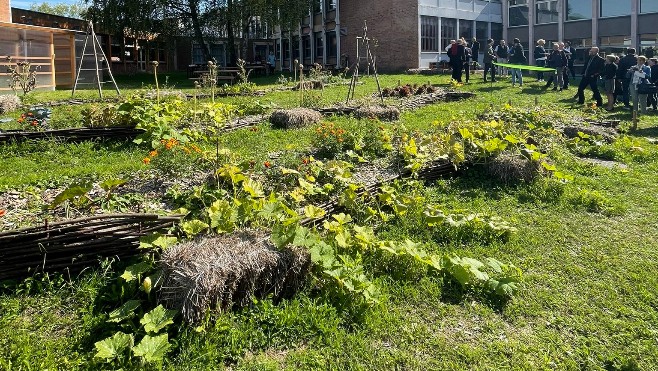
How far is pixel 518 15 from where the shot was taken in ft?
120

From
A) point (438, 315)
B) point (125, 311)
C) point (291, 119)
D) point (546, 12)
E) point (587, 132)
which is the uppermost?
point (546, 12)

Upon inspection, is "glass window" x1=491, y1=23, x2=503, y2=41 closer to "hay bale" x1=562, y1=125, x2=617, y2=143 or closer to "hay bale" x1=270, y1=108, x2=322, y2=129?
"hay bale" x1=562, y1=125, x2=617, y2=143

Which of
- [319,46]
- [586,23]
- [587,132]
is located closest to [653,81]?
[587,132]

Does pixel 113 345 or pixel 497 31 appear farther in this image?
pixel 497 31

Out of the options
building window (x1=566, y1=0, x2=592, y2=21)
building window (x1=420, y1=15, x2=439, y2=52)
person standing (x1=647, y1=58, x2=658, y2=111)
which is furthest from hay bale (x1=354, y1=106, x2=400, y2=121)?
building window (x1=566, y1=0, x2=592, y2=21)

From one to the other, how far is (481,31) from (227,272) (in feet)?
118

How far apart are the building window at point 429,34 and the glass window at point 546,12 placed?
7.81 meters

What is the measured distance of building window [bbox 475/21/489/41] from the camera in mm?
35875

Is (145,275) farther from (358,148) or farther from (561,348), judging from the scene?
(358,148)

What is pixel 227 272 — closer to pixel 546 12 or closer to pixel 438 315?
→ pixel 438 315

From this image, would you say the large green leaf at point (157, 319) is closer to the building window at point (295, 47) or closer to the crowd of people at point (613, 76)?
the crowd of people at point (613, 76)

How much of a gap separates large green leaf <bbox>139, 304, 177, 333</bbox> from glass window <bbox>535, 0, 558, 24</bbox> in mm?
36829

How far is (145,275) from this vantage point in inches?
156

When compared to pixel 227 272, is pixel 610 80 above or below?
above
